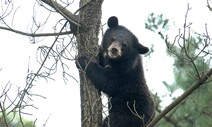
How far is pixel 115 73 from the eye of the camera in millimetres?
7492

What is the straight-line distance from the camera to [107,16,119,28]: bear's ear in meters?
7.75

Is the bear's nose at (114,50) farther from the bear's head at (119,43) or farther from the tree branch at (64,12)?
the tree branch at (64,12)

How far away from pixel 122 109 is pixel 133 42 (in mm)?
1063

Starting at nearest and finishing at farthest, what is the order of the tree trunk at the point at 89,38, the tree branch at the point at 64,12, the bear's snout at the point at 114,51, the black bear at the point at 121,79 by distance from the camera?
the tree branch at the point at 64,12 → the tree trunk at the point at 89,38 → the bear's snout at the point at 114,51 → the black bear at the point at 121,79

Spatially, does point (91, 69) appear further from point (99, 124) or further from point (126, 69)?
point (99, 124)

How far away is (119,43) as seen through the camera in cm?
748

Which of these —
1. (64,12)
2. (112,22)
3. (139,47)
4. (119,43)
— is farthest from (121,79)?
(64,12)

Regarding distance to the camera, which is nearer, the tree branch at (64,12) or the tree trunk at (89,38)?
the tree branch at (64,12)

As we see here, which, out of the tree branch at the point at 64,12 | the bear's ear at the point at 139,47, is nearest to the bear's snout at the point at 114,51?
the bear's ear at the point at 139,47

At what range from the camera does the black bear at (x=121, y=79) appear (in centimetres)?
714

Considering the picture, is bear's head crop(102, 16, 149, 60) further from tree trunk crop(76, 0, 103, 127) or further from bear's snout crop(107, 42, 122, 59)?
tree trunk crop(76, 0, 103, 127)

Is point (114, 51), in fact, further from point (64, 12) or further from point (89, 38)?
point (64, 12)

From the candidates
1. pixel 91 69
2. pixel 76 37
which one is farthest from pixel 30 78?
pixel 91 69

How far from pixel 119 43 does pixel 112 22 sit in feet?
1.49
